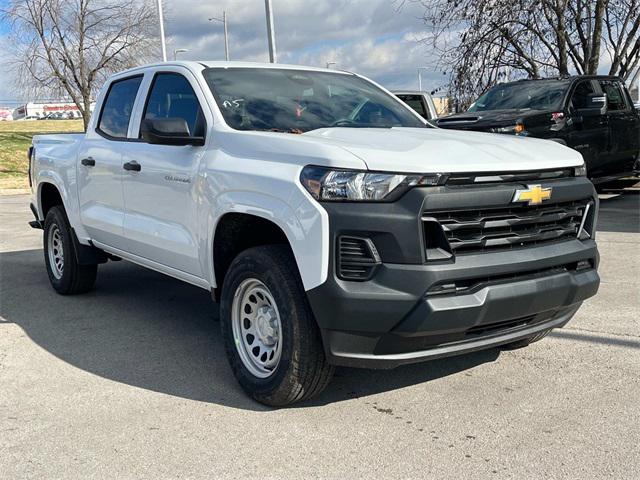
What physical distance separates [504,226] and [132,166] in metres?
2.80

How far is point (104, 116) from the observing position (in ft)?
19.8

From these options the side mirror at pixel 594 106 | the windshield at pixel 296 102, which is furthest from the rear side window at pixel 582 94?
the windshield at pixel 296 102

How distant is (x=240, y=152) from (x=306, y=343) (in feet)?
4.00

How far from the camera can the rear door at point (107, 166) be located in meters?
5.43

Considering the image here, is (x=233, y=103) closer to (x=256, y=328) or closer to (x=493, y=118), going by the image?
(x=256, y=328)

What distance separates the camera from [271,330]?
392 centimetres

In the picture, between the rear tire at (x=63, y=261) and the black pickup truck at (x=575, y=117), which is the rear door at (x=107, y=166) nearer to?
the rear tire at (x=63, y=261)

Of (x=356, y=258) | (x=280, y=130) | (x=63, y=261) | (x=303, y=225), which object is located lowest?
(x=63, y=261)

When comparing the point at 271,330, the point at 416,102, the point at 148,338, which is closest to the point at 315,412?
the point at 271,330

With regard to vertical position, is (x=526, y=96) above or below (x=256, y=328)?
above

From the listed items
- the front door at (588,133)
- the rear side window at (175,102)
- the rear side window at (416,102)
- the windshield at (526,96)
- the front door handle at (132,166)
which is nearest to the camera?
the rear side window at (175,102)

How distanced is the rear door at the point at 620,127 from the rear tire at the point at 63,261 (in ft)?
29.0

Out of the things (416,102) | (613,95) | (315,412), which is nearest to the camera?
(315,412)

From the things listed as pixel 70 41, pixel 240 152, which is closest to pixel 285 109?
pixel 240 152
